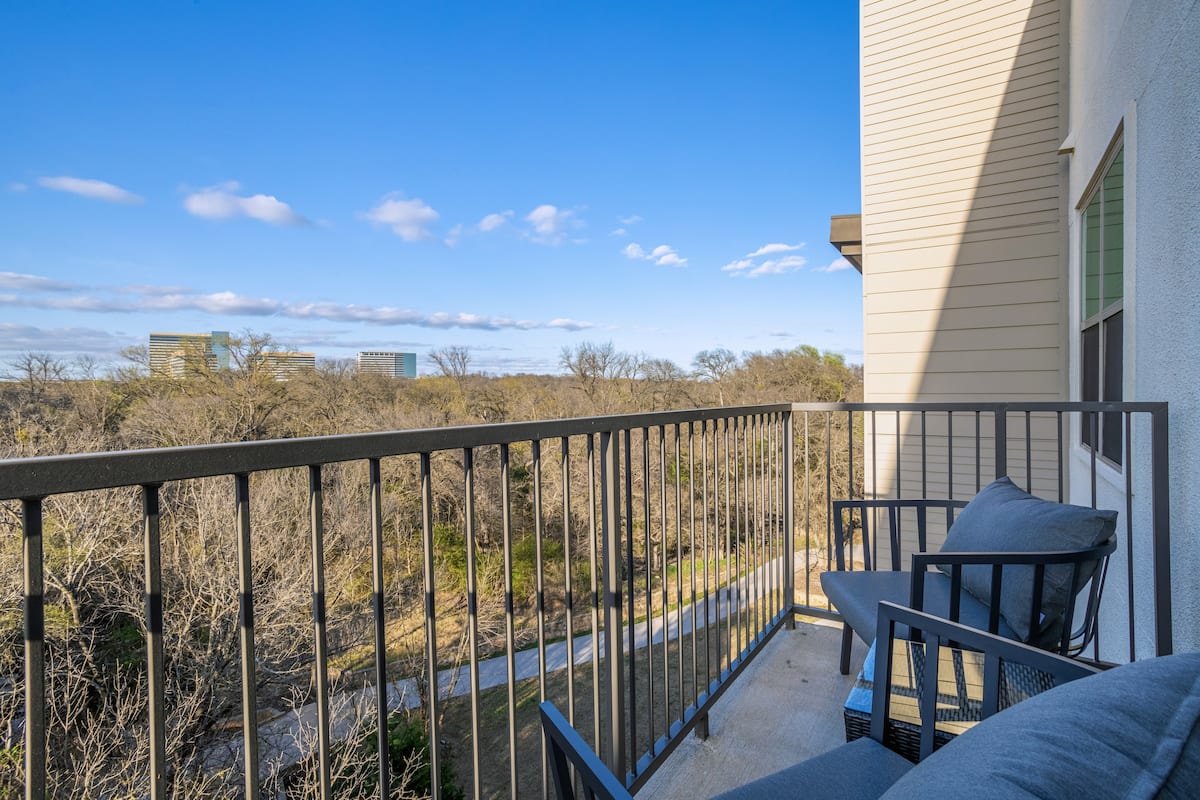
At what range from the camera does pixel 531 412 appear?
758 inches

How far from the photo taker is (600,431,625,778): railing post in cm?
164

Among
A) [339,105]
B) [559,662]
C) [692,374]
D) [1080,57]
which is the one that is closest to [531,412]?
[692,374]

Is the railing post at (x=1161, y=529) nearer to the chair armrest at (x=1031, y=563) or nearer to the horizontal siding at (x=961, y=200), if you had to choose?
the chair armrest at (x=1031, y=563)

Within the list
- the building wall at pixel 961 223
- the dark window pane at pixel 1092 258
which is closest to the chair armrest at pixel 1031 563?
the dark window pane at pixel 1092 258

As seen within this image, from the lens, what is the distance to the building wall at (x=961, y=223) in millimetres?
4863

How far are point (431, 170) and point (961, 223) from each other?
25383 millimetres

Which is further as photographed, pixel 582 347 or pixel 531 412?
pixel 582 347

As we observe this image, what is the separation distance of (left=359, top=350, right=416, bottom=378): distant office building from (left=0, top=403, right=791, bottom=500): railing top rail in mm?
19285

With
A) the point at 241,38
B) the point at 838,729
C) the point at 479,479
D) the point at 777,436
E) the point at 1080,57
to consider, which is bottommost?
the point at 479,479

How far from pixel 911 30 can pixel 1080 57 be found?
1996mm

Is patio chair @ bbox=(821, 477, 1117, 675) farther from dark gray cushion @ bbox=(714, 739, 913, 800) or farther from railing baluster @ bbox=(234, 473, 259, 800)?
railing baluster @ bbox=(234, 473, 259, 800)

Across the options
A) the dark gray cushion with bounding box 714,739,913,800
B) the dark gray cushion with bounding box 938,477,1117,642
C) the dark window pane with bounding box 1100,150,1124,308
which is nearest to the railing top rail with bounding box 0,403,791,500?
the dark gray cushion with bounding box 714,739,913,800

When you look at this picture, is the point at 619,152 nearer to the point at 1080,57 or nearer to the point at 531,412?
the point at 531,412

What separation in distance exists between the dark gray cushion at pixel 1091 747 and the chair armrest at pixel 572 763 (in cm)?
32
